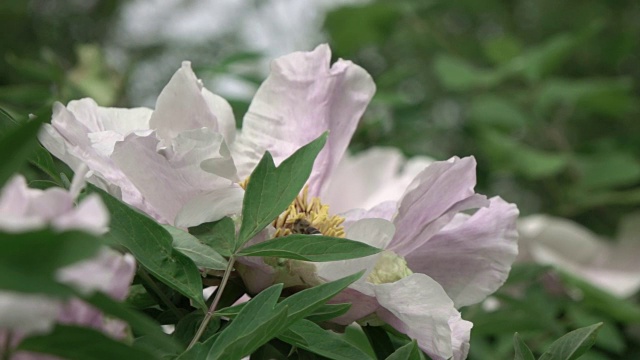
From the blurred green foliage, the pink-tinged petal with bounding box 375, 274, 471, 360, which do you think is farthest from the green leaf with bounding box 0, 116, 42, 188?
the blurred green foliage

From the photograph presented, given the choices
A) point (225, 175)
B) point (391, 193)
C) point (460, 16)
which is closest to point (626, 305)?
point (391, 193)

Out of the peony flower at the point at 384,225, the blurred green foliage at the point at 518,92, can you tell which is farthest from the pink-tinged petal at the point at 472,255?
the blurred green foliage at the point at 518,92

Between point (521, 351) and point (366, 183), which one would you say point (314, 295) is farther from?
point (366, 183)

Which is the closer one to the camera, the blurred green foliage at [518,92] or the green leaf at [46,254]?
the green leaf at [46,254]

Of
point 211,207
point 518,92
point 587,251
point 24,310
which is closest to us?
point 24,310

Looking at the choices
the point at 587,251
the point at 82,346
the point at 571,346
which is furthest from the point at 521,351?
the point at 587,251

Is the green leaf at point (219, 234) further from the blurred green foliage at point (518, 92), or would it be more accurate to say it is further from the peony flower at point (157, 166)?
the blurred green foliage at point (518, 92)
